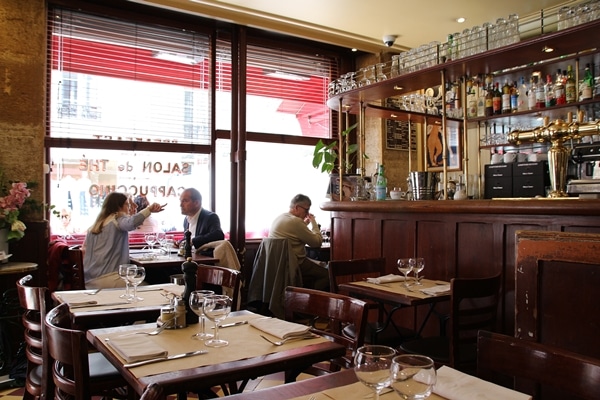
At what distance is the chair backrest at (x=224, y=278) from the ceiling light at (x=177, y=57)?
3.36 m

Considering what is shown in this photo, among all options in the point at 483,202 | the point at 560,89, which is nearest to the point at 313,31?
the point at 560,89

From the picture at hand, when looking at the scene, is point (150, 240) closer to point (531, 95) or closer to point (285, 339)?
point (285, 339)

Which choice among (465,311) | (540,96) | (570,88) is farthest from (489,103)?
(465,311)

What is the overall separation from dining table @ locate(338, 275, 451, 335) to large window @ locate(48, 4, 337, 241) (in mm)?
3139

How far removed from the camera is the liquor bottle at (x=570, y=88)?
5363 millimetres

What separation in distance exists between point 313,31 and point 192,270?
4.75m

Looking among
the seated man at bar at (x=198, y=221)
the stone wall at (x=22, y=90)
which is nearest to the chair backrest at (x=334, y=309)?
the seated man at bar at (x=198, y=221)

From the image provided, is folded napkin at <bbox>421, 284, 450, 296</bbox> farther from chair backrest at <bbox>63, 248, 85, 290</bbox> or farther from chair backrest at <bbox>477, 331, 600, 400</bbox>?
chair backrest at <bbox>63, 248, 85, 290</bbox>

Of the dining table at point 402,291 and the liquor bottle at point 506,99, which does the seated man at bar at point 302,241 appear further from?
the liquor bottle at point 506,99

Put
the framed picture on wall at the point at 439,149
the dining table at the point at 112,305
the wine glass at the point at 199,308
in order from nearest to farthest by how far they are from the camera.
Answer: the wine glass at the point at 199,308, the dining table at the point at 112,305, the framed picture on wall at the point at 439,149

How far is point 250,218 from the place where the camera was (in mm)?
6293

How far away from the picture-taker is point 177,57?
19.1ft

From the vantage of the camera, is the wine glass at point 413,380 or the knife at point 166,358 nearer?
the wine glass at point 413,380

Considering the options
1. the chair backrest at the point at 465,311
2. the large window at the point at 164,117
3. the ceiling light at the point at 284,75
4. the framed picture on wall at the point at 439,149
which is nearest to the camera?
the chair backrest at the point at 465,311
